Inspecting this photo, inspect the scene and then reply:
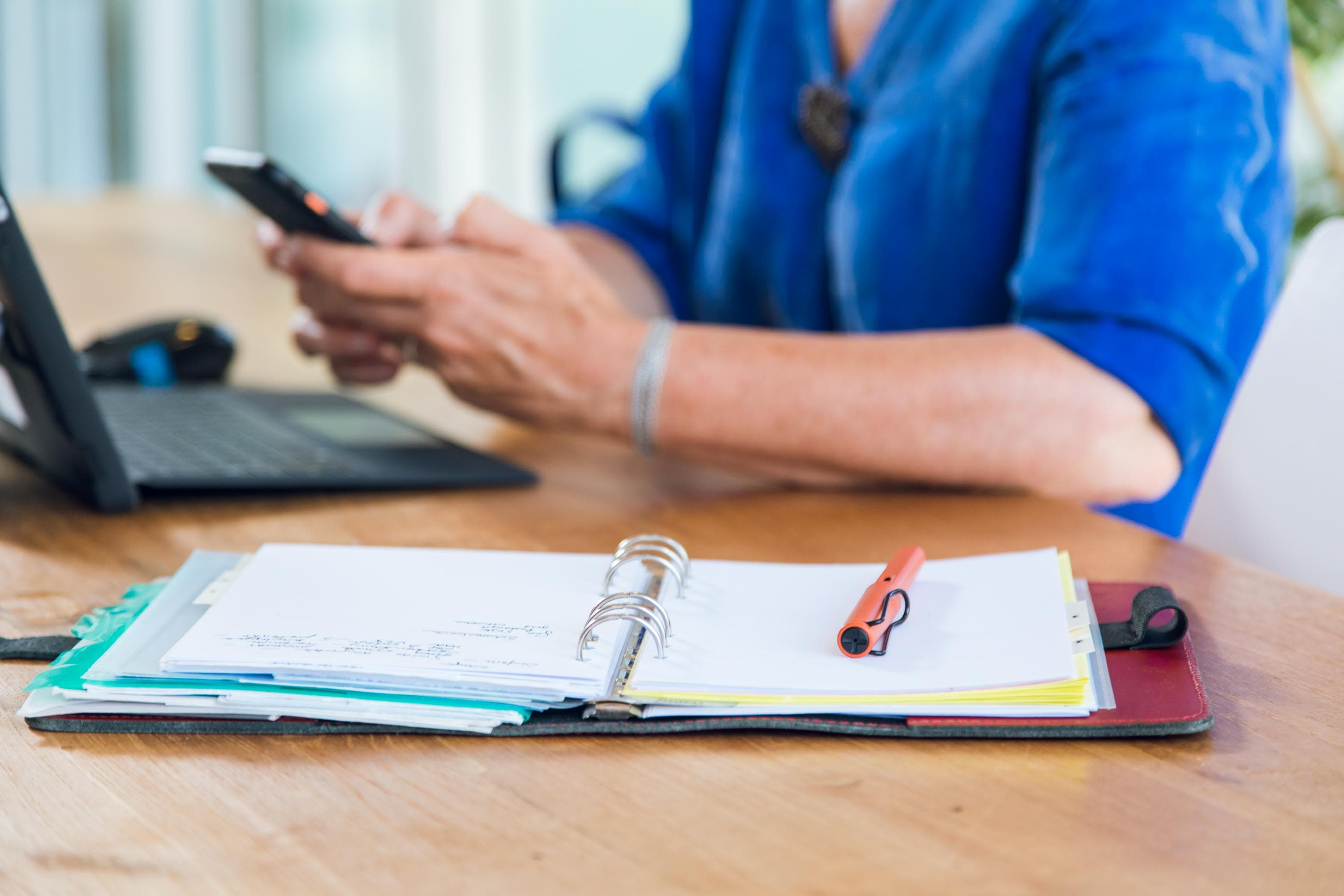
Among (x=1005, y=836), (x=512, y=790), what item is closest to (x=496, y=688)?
(x=512, y=790)

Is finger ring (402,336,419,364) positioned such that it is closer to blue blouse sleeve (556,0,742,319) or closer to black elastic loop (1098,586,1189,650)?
blue blouse sleeve (556,0,742,319)

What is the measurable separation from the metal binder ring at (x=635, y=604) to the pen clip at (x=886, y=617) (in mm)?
77

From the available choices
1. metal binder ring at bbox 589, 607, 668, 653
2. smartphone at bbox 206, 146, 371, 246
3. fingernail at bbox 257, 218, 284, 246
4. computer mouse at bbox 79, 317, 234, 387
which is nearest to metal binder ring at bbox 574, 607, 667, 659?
metal binder ring at bbox 589, 607, 668, 653

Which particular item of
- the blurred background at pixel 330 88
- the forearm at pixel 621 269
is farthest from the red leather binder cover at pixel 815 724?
the blurred background at pixel 330 88

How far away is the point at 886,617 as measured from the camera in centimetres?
49

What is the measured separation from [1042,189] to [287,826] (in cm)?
62

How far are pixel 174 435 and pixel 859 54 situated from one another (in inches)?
23.9

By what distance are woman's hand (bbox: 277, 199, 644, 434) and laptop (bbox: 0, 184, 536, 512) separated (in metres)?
0.06

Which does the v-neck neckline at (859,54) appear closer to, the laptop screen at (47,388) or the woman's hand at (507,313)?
the woman's hand at (507,313)

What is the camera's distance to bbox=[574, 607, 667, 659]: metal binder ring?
0.46 m

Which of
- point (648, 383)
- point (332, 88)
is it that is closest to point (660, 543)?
point (648, 383)

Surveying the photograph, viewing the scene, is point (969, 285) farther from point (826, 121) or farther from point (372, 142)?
point (372, 142)

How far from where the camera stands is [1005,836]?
1.25 ft

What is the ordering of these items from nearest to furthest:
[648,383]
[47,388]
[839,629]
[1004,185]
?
[839,629] → [47,388] → [648,383] → [1004,185]
